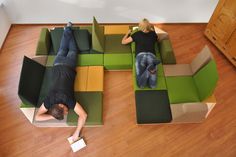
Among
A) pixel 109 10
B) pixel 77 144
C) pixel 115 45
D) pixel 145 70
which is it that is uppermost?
pixel 109 10

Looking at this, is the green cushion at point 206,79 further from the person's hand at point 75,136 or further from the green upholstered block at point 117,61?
the person's hand at point 75,136

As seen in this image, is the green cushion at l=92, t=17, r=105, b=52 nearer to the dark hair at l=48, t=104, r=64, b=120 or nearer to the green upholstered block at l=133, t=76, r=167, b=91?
the green upholstered block at l=133, t=76, r=167, b=91

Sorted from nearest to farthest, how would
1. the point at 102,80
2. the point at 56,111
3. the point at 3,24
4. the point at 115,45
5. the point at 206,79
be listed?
the point at 56,111 → the point at 206,79 → the point at 102,80 → the point at 115,45 → the point at 3,24

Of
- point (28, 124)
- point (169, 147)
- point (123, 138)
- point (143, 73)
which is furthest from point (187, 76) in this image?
Answer: point (28, 124)

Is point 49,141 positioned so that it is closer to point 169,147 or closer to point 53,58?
point 53,58

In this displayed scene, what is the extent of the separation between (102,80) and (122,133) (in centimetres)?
82

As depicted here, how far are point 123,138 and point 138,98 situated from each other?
0.59 metres

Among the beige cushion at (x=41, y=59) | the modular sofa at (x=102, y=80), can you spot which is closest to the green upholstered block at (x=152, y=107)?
the modular sofa at (x=102, y=80)

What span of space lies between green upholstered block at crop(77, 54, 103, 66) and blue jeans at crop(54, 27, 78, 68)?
0.46ft

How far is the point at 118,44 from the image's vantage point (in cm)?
342

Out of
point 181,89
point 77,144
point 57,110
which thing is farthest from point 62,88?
point 181,89

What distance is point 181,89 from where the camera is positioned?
289 cm

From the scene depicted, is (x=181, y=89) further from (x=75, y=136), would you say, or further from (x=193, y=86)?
(x=75, y=136)

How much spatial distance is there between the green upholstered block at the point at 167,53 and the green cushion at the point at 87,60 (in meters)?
0.99
